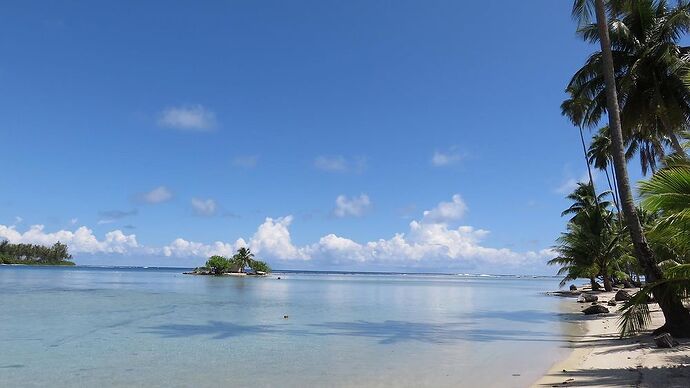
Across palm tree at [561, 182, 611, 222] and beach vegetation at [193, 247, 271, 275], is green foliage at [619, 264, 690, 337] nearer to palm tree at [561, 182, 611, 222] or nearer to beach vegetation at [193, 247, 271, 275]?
palm tree at [561, 182, 611, 222]

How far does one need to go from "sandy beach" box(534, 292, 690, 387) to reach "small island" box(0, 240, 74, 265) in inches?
7222

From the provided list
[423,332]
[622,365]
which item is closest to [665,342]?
[622,365]

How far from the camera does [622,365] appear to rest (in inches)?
429

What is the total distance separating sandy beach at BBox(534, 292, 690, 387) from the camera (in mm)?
9094

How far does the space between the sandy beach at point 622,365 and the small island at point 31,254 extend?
183m

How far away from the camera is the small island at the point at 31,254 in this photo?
159 meters

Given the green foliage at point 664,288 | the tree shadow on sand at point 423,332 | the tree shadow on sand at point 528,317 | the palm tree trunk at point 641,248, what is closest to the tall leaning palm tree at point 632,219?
the palm tree trunk at point 641,248

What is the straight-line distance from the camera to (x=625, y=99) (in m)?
20.2

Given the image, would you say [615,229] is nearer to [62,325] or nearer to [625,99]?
[625,99]

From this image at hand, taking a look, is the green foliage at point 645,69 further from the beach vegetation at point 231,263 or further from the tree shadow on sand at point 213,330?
the beach vegetation at point 231,263

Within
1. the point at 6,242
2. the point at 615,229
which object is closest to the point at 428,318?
the point at 615,229

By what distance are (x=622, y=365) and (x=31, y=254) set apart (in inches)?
7562

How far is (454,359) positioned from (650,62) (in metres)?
14.3

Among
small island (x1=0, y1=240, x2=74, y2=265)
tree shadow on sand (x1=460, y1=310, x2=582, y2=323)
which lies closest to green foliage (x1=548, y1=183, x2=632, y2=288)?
tree shadow on sand (x1=460, y1=310, x2=582, y2=323)
